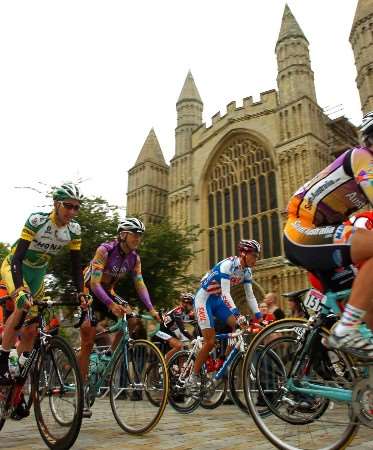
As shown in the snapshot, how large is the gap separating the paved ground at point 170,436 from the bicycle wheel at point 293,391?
397 mm

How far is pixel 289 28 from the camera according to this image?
96.4 feet

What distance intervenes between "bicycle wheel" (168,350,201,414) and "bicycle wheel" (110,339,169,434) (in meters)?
1.43

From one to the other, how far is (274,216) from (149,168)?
1389 centimetres

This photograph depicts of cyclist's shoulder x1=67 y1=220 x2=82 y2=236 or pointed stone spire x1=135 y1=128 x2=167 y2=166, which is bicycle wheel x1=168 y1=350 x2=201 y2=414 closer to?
cyclist's shoulder x1=67 y1=220 x2=82 y2=236

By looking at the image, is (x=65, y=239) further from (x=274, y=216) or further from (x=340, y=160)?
(x=274, y=216)

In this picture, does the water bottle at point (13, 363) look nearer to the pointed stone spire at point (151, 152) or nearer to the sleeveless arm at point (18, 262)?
the sleeveless arm at point (18, 262)

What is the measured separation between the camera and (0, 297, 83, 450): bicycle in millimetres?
2820

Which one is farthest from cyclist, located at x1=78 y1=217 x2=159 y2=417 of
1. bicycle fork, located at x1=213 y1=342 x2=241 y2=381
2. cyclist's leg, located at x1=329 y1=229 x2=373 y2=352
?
cyclist's leg, located at x1=329 y1=229 x2=373 y2=352

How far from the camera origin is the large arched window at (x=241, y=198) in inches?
1031

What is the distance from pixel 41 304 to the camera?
10.8 feet

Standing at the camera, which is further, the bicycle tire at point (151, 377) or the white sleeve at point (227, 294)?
the white sleeve at point (227, 294)

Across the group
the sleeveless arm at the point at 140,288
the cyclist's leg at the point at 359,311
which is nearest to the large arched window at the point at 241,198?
the sleeveless arm at the point at 140,288

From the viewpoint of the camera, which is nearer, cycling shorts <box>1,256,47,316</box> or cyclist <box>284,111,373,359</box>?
cyclist <box>284,111,373,359</box>

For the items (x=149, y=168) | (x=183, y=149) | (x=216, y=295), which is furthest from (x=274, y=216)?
(x=216, y=295)
